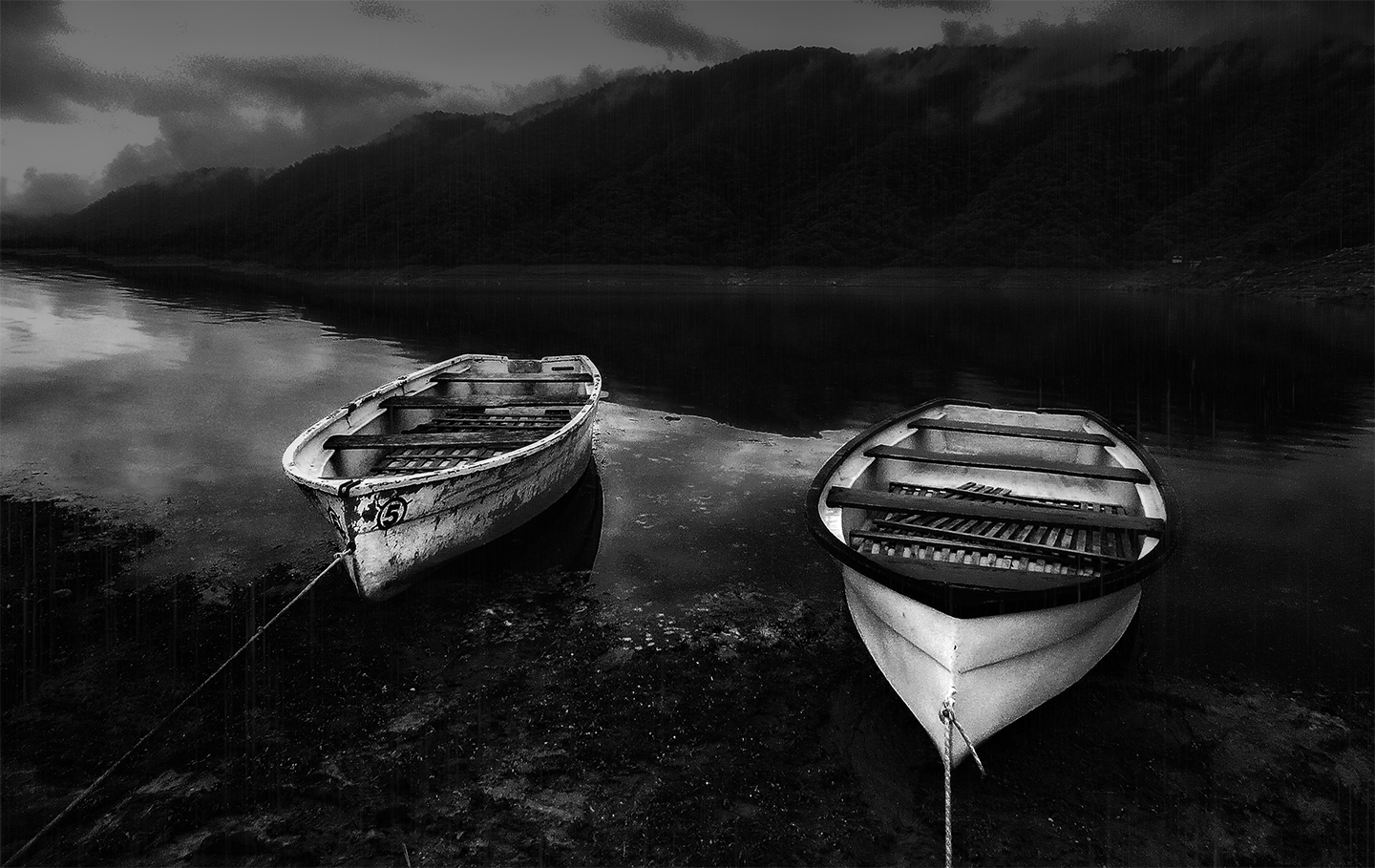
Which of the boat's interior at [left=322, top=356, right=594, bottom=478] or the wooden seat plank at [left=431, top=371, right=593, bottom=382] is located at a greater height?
the wooden seat plank at [left=431, top=371, right=593, bottom=382]

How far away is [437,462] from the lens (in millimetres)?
10578

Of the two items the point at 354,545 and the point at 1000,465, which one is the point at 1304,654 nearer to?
the point at 1000,465

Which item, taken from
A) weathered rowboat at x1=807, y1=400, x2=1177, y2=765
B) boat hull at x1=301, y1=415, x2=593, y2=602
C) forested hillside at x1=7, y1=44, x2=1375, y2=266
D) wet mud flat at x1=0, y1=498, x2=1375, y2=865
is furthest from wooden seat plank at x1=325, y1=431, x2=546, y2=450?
forested hillside at x1=7, y1=44, x2=1375, y2=266

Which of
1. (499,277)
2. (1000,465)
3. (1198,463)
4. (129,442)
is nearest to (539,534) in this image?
(1000,465)

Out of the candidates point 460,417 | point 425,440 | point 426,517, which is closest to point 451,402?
point 460,417

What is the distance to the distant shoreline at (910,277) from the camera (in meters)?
72.8

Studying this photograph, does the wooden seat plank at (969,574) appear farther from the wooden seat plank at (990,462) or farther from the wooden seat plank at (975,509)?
the wooden seat plank at (990,462)

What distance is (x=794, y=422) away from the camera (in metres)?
19.2

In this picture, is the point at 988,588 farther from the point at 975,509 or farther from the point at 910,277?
the point at 910,277

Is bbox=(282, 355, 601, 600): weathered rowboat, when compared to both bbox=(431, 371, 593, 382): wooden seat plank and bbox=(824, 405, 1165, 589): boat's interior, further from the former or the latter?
bbox=(824, 405, 1165, 589): boat's interior

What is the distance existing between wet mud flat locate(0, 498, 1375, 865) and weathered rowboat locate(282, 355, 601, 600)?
2.92 ft

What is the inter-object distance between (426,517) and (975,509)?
597 centimetres

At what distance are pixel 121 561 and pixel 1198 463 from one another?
18.0 m

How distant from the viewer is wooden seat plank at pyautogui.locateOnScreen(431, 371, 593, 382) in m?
15.0
